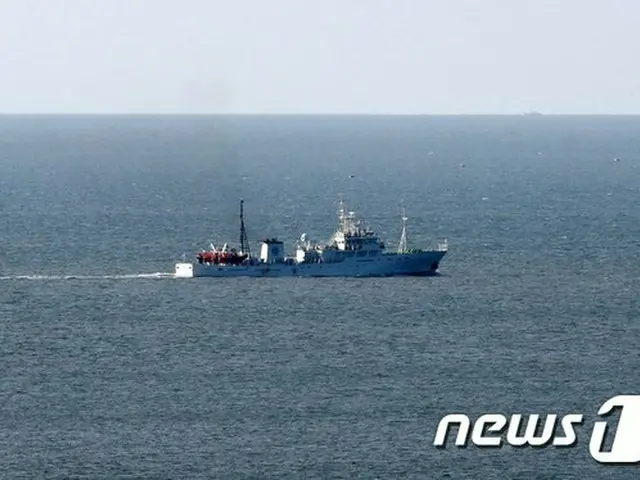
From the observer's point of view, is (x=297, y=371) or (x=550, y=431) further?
(x=297, y=371)

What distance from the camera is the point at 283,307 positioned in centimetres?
17900

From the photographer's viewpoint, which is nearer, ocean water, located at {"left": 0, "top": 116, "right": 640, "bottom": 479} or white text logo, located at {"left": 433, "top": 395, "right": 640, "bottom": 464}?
white text logo, located at {"left": 433, "top": 395, "right": 640, "bottom": 464}

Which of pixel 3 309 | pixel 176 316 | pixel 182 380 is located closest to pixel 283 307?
pixel 176 316

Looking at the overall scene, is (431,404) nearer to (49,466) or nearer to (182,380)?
(182,380)

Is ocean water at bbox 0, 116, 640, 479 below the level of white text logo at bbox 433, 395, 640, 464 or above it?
below

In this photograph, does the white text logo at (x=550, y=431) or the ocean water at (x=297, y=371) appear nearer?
the white text logo at (x=550, y=431)

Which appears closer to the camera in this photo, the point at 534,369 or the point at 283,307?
the point at 534,369

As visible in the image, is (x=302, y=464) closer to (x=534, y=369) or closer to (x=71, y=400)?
(x=71, y=400)

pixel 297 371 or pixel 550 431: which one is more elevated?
pixel 550 431

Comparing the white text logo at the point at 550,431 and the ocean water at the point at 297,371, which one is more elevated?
the white text logo at the point at 550,431

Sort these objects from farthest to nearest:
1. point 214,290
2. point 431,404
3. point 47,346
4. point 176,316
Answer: point 214,290 → point 176,316 → point 47,346 → point 431,404

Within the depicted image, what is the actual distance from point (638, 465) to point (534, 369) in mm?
29643

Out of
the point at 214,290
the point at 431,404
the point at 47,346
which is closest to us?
the point at 431,404

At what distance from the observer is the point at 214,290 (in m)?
192
